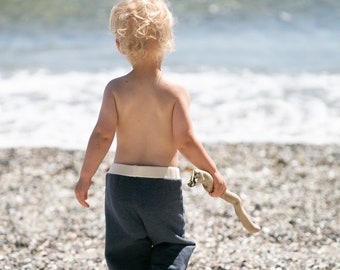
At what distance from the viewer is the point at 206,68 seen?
947 centimetres

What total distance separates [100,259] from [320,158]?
8.86 feet

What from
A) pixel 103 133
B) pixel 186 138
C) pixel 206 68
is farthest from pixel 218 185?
pixel 206 68

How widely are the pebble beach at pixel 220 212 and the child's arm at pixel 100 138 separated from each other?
1057 mm

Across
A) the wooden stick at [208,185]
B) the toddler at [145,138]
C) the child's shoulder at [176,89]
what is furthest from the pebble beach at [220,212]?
the child's shoulder at [176,89]

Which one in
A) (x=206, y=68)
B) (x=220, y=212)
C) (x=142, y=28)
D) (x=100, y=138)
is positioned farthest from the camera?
(x=206, y=68)

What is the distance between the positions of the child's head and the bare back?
10cm

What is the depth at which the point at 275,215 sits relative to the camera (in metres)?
4.52

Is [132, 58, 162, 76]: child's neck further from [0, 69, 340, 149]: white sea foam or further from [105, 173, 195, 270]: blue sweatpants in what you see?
[0, 69, 340, 149]: white sea foam

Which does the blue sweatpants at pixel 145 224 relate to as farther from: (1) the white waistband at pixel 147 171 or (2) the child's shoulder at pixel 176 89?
(2) the child's shoulder at pixel 176 89

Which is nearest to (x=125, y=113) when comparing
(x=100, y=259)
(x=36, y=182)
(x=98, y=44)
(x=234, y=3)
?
(x=100, y=259)

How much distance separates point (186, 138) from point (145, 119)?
0.56 feet

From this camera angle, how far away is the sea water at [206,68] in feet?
22.6

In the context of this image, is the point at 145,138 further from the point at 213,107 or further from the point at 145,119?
the point at 213,107

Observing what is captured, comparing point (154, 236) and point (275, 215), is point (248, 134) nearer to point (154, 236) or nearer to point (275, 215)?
point (275, 215)
